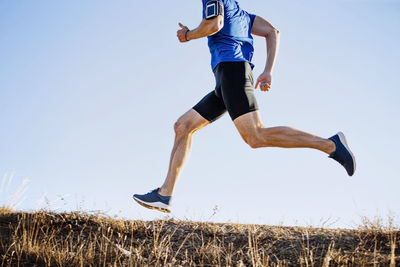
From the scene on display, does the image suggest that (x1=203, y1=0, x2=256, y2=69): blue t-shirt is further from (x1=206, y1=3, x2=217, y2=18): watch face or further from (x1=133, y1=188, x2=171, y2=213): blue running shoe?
(x1=133, y1=188, x2=171, y2=213): blue running shoe

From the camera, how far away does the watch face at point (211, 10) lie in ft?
12.1

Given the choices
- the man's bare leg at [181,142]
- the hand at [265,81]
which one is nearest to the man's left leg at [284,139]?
the hand at [265,81]

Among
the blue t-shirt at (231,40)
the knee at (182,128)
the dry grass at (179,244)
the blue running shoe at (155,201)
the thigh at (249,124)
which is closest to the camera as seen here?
the dry grass at (179,244)

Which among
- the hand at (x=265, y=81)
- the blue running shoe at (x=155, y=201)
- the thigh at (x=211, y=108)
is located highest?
the hand at (x=265, y=81)

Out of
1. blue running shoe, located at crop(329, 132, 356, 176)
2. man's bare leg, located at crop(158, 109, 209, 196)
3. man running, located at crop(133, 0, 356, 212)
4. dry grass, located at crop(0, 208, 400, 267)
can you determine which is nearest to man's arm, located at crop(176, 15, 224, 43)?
man running, located at crop(133, 0, 356, 212)

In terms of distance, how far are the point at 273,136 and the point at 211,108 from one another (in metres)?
0.75

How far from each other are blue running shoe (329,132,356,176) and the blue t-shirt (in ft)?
3.74

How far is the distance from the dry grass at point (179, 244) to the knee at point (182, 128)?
924 mm

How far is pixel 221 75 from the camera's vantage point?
12.5 feet

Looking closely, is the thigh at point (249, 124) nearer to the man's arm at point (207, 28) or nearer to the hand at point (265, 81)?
the hand at point (265, 81)

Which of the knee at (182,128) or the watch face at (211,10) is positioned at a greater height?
the watch face at (211,10)

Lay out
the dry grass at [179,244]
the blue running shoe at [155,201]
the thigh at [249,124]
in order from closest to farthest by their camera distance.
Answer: the dry grass at [179,244], the thigh at [249,124], the blue running shoe at [155,201]

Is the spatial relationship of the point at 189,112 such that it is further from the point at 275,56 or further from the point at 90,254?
the point at 90,254

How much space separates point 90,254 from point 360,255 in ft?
6.88
